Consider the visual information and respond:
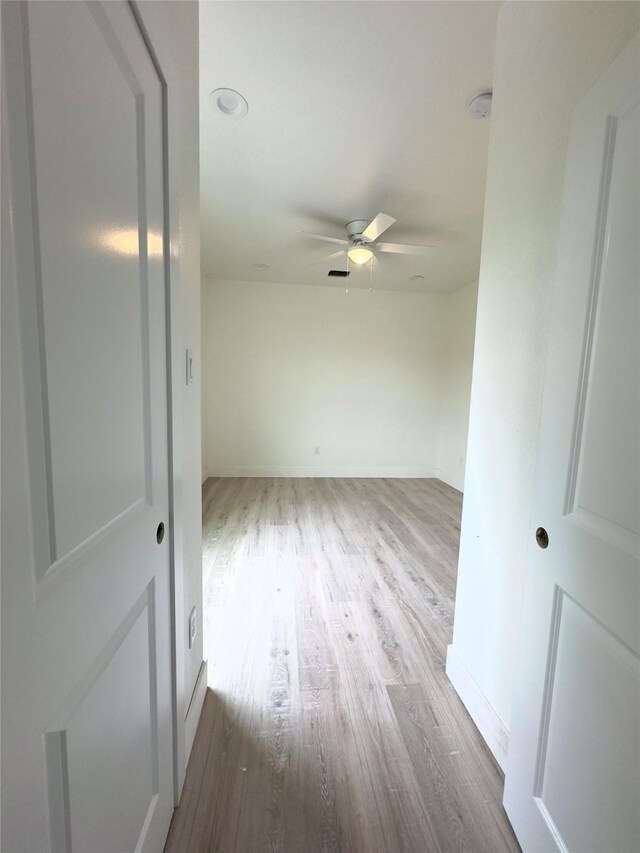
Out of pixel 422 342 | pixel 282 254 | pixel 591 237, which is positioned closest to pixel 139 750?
pixel 591 237

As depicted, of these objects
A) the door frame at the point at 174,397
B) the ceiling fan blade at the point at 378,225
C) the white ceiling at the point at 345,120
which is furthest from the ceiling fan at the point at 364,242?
the door frame at the point at 174,397

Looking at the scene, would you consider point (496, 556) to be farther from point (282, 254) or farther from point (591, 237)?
point (282, 254)

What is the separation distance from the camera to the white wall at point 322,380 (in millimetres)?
4707

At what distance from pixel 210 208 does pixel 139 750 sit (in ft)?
10.7

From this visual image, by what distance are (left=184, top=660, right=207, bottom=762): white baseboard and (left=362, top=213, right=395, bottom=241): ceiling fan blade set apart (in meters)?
2.76

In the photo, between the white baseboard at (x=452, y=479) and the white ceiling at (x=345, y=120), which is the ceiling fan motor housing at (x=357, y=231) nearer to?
the white ceiling at (x=345, y=120)

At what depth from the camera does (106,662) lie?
600mm

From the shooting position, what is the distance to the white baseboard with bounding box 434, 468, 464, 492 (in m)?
4.50

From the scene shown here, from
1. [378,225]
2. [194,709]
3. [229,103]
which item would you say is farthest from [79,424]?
[378,225]

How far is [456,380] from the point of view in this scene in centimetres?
471

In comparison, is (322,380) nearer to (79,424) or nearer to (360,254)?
(360,254)

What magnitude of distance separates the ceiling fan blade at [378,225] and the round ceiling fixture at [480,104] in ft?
2.19

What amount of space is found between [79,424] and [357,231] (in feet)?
9.47

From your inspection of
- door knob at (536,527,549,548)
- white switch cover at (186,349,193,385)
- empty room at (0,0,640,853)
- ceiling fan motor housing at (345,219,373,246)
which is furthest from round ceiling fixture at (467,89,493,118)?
door knob at (536,527,549,548)
